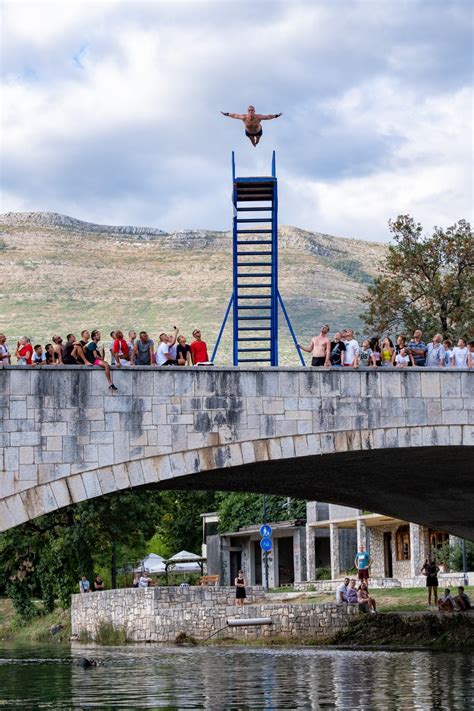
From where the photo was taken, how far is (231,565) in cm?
6278

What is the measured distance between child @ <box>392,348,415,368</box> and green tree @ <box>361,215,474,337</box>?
1656 cm

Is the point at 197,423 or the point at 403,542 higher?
the point at 197,423

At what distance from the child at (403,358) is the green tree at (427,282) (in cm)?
1656

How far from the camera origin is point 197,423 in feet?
68.3

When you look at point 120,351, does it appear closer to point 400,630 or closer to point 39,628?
point 400,630

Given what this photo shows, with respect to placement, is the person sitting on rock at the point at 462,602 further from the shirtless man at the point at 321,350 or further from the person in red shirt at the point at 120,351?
the person in red shirt at the point at 120,351

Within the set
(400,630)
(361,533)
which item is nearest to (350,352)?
Result: (400,630)

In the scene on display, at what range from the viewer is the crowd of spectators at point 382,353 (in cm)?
2217

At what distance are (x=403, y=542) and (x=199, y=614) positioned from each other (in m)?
17.1

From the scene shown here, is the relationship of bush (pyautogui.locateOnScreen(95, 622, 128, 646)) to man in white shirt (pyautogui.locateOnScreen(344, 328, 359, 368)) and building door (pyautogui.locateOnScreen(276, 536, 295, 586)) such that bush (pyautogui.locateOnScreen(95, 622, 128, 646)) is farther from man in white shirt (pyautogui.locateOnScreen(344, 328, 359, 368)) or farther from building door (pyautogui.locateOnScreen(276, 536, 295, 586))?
building door (pyautogui.locateOnScreen(276, 536, 295, 586))

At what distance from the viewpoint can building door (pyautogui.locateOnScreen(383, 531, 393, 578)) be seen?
169ft

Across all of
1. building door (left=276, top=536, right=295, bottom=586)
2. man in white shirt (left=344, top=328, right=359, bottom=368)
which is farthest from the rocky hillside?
man in white shirt (left=344, top=328, right=359, bottom=368)

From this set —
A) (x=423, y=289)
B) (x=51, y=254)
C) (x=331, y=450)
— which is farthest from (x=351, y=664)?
(x=51, y=254)

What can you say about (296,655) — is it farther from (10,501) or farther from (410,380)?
(10,501)
